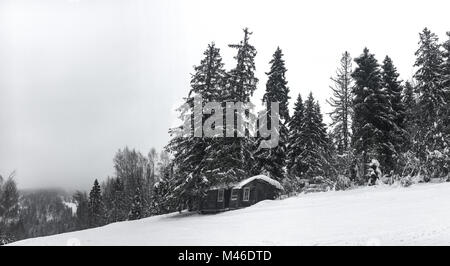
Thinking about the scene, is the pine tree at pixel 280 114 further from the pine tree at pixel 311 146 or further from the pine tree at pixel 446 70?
the pine tree at pixel 446 70

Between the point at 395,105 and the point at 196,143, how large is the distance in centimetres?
1908

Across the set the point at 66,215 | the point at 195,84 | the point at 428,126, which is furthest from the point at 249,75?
the point at 66,215

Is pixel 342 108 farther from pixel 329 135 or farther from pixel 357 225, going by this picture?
pixel 357 225

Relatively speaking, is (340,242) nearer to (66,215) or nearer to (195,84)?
(195,84)

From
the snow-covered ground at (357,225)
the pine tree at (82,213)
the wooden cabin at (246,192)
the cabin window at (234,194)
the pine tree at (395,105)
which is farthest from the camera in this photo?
the pine tree at (82,213)

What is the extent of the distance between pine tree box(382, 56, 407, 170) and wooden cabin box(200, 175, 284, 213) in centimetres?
1072

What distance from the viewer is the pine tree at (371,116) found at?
31606 mm

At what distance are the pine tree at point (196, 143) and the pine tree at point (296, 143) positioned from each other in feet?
39.0

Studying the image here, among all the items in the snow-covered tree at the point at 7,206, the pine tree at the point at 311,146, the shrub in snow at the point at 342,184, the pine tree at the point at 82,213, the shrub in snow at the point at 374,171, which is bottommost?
the pine tree at the point at 82,213

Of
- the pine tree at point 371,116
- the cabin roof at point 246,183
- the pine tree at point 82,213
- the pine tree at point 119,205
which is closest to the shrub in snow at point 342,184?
the pine tree at point 371,116

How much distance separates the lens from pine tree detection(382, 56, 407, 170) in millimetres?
33062

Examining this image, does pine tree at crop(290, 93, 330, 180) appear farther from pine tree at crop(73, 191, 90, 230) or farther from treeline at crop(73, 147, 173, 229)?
pine tree at crop(73, 191, 90, 230)

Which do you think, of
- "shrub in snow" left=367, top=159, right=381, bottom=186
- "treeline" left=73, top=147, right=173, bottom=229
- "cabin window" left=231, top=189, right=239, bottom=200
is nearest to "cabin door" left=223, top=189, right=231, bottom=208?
"cabin window" left=231, top=189, right=239, bottom=200

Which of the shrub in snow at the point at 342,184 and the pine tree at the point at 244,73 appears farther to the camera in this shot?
the pine tree at the point at 244,73
